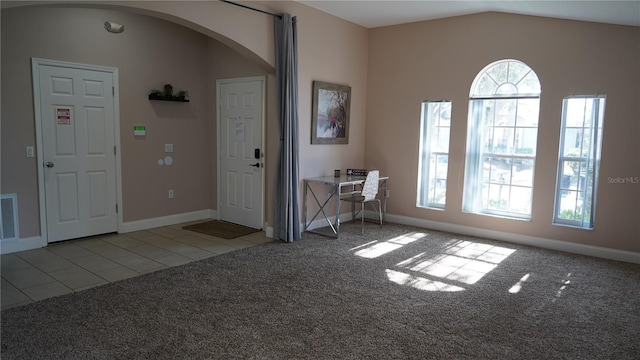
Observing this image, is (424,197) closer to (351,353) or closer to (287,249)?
(287,249)

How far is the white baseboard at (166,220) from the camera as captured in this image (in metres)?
5.54

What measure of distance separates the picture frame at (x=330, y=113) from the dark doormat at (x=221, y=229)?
1.51 m

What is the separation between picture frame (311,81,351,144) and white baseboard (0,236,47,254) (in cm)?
337

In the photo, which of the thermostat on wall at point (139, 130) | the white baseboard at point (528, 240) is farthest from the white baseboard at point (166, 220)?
the white baseboard at point (528, 240)

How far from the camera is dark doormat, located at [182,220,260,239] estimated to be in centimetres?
548

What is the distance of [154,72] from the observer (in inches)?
222

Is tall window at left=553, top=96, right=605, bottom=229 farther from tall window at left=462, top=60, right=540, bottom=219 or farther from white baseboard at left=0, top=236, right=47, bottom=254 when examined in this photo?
white baseboard at left=0, top=236, right=47, bottom=254

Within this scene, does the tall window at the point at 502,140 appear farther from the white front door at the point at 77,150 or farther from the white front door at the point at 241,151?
the white front door at the point at 77,150

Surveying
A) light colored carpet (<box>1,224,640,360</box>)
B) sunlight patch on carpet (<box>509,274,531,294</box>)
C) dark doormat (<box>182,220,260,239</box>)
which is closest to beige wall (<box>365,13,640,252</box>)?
light colored carpet (<box>1,224,640,360</box>)

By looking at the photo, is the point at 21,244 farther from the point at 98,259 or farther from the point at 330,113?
the point at 330,113

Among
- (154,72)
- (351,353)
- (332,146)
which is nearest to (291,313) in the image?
(351,353)

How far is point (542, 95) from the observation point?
5004mm

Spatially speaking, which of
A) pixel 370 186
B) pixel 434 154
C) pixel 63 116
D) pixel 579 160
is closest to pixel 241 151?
pixel 370 186

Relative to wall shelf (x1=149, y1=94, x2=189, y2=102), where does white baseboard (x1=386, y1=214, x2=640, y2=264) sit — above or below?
below
